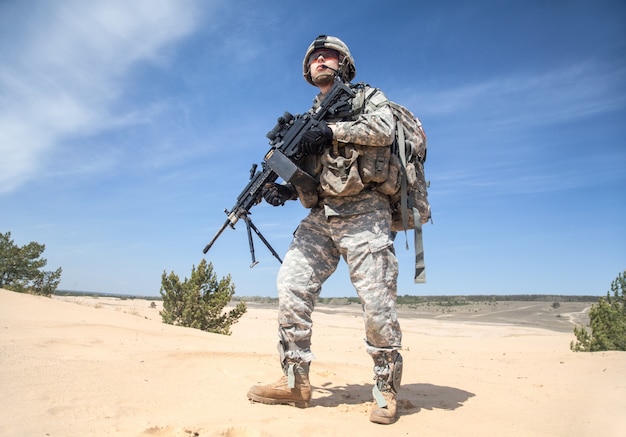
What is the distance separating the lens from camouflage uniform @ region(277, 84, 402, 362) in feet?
10.7

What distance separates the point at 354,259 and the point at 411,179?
83 centimetres

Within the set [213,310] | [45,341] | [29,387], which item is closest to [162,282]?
[213,310]

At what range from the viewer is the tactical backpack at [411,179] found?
11.7 ft

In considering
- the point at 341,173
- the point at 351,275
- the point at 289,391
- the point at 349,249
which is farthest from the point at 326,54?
the point at 289,391

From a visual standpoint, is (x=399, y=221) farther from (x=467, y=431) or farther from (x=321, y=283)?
(x=467, y=431)

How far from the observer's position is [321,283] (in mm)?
3609

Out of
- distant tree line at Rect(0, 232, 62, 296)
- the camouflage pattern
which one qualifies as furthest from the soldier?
distant tree line at Rect(0, 232, 62, 296)

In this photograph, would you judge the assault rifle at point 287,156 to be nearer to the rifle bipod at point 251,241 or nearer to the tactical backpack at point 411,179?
the rifle bipod at point 251,241

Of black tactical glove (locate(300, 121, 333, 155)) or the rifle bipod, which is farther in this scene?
the rifle bipod

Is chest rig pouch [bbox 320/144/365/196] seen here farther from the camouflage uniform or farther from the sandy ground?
the sandy ground

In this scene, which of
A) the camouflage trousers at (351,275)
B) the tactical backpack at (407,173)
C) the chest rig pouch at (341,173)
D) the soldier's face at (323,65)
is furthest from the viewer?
the soldier's face at (323,65)

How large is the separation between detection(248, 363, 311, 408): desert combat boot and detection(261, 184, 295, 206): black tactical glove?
4.67ft

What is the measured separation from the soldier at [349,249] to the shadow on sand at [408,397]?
0.40 metres

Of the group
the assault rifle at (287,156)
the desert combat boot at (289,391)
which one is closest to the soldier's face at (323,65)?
the assault rifle at (287,156)
